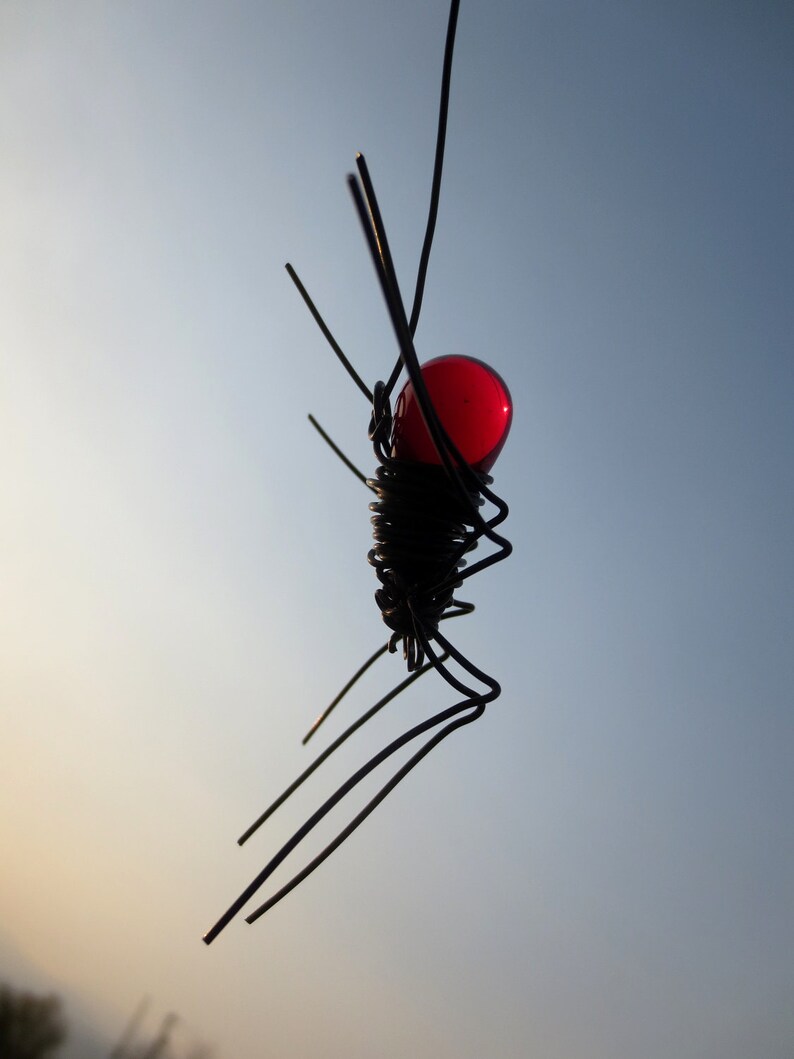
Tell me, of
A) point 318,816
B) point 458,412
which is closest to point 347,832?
point 318,816

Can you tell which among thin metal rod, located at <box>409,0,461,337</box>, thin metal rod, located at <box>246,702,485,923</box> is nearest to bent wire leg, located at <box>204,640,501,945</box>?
thin metal rod, located at <box>246,702,485,923</box>

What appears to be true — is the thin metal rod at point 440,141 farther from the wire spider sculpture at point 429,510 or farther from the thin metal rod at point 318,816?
the thin metal rod at point 318,816

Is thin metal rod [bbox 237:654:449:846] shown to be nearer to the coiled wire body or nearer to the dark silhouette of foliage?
A: the coiled wire body

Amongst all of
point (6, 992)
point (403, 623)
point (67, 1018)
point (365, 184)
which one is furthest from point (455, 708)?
point (6, 992)

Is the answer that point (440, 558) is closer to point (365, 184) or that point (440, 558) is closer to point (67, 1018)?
point (365, 184)

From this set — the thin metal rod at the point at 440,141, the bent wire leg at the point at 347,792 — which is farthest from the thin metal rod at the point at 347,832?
the thin metal rod at the point at 440,141

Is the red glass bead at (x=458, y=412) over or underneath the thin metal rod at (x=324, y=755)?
over
